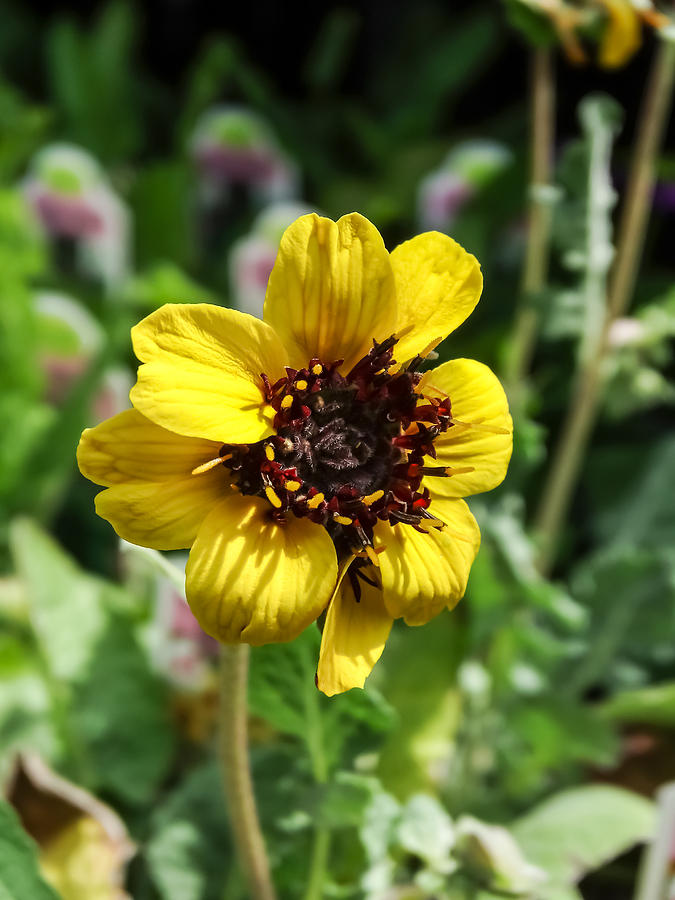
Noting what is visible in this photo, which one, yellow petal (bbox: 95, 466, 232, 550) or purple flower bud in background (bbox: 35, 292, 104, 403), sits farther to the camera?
purple flower bud in background (bbox: 35, 292, 104, 403)

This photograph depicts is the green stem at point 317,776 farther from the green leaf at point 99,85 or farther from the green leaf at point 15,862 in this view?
the green leaf at point 99,85

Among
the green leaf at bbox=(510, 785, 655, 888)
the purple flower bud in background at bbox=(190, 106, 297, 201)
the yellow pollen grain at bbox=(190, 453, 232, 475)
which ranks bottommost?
the green leaf at bbox=(510, 785, 655, 888)

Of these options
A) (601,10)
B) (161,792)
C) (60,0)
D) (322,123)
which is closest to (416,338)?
(601,10)

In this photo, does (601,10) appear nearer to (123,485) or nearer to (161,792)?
(123,485)

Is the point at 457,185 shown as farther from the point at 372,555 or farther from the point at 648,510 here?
the point at 372,555

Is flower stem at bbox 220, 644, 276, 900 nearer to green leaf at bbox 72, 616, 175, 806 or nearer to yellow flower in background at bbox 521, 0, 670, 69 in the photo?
green leaf at bbox 72, 616, 175, 806

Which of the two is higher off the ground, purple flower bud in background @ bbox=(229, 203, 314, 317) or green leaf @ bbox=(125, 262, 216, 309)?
purple flower bud in background @ bbox=(229, 203, 314, 317)

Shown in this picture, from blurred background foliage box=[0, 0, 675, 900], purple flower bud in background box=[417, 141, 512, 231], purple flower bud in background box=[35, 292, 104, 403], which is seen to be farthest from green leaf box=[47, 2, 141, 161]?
purple flower bud in background box=[417, 141, 512, 231]

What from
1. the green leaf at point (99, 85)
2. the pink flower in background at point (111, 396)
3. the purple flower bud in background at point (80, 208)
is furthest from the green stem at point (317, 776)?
the green leaf at point (99, 85)
